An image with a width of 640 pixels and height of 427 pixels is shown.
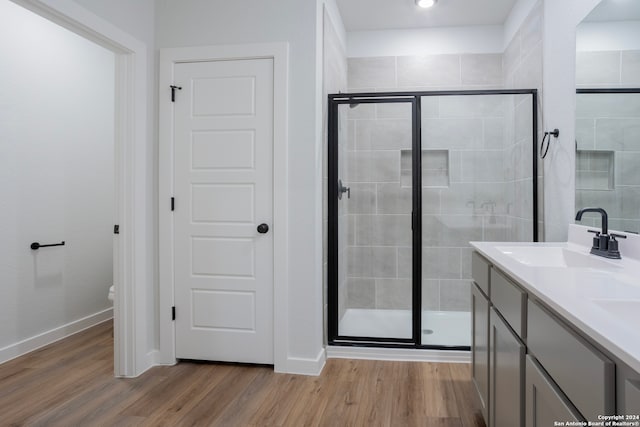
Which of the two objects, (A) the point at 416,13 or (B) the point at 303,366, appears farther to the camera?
(A) the point at 416,13

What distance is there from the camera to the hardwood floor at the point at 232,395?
2082 mm

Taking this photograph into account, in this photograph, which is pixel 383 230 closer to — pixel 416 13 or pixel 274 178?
pixel 274 178

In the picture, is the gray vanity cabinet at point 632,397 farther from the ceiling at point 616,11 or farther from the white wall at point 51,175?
the white wall at point 51,175

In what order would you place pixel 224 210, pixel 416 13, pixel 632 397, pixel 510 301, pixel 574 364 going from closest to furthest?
1. pixel 632 397
2. pixel 574 364
3. pixel 510 301
4. pixel 224 210
5. pixel 416 13

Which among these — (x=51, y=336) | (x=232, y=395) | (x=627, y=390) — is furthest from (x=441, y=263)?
(x=51, y=336)

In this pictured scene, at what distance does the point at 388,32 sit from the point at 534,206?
83.7 inches

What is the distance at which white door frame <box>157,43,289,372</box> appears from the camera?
2635mm

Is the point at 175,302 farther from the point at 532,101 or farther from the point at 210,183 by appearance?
the point at 532,101

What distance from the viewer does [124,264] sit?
2582mm

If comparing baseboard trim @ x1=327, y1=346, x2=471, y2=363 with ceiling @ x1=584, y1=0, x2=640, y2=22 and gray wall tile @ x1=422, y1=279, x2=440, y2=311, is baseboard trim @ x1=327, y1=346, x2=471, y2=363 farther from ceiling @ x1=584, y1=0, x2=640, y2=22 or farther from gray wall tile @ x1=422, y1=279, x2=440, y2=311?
ceiling @ x1=584, y1=0, x2=640, y2=22

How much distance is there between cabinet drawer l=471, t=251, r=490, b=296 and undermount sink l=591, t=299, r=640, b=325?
2.40 feet

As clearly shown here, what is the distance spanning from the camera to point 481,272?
6.36 feet

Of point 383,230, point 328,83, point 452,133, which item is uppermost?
point 328,83

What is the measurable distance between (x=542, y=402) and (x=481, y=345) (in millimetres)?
804
